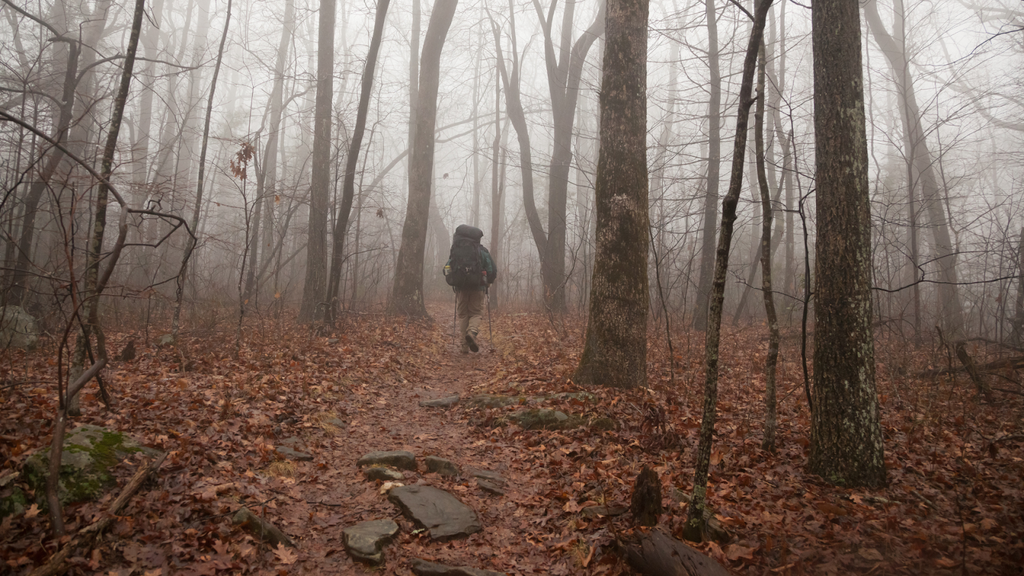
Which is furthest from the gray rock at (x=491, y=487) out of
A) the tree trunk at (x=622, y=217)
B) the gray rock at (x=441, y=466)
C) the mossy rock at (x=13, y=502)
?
the mossy rock at (x=13, y=502)

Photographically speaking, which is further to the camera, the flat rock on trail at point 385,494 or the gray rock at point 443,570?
the flat rock on trail at point 385,494

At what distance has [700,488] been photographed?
3.23 m

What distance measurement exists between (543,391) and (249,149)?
5.77m

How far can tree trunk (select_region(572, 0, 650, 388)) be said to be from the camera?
19.6 ft

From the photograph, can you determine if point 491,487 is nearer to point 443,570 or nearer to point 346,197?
point 443,570

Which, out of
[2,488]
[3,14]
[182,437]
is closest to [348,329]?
[182,437]

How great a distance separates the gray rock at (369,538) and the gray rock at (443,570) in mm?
263

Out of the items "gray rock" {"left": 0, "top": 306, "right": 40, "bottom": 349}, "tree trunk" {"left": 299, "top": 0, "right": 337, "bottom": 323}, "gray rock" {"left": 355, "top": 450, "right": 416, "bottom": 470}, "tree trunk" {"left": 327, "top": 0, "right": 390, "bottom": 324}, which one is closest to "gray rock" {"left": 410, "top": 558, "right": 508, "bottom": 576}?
"gray rock" {"left": 355, "top": 450, "right": 416, "bottom": 470}

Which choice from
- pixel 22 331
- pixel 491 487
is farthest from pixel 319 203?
pixel 491 487

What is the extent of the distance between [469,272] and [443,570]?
6729 millimetres

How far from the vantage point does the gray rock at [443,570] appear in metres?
3.15

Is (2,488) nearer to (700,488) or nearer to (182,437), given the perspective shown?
(182,437)

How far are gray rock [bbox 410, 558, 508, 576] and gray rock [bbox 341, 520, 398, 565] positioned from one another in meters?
0.26

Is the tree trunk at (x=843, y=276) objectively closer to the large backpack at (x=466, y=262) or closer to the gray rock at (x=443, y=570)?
the gray rock at (x=443, y=570)
